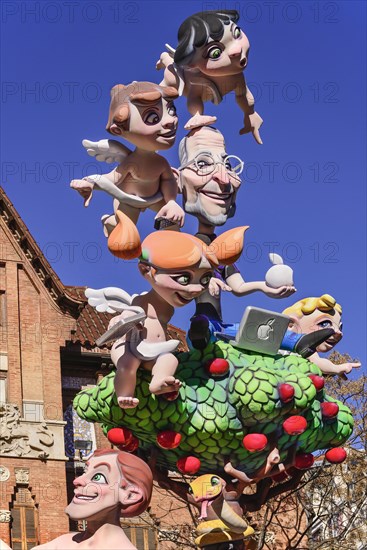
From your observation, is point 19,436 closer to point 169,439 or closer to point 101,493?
point 169,439

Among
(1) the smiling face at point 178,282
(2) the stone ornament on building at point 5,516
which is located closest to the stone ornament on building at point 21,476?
(2) the stone ornament on building at point 5,516

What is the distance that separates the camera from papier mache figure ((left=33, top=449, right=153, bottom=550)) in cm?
975

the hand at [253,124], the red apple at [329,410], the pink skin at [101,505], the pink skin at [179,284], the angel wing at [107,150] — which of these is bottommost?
the pink skin at [101,505]

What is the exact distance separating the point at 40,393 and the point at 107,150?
19588 millimetres

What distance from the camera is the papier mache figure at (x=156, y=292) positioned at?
11.3 meters

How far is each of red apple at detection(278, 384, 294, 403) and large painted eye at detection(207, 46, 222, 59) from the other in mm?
3724

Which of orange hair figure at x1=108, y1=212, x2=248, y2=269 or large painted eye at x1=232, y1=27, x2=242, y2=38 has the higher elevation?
large painted eye at x1=232, y1=27, x2=242, y2=38

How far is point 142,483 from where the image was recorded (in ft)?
33.0

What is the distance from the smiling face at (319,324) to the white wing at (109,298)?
2.11 metres

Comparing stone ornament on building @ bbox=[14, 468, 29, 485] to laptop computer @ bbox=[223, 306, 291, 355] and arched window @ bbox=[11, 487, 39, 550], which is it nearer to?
arched window @ bbox=[11, 487, 39, 550]

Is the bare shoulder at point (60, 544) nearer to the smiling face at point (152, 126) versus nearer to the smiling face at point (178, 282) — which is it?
the smiling face at point (178, 282)

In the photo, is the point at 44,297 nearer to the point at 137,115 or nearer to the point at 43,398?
the point at 43,398

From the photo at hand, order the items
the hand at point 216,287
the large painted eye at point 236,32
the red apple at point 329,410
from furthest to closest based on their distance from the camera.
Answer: the large painted eye at point 236,32
the hand at point 216,287
the red apple at point 329,410

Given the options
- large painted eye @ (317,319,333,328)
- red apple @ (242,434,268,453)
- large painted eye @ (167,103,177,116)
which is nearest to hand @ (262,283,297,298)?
large painted eye @ (317,319,333,328)
